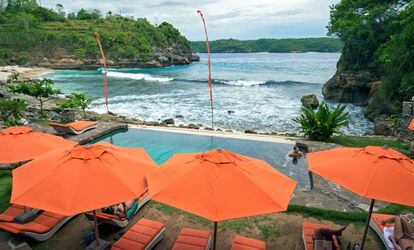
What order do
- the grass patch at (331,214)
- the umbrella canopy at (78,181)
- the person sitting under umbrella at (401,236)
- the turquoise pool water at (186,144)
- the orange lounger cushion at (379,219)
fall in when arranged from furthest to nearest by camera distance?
the turquoise pool water at (186,144)
the grass patch at (331,214)
the orange lounger cushion at (379,219)
the person sitting under umbrella at (401,236)
the umbrella canopy at (78,181)

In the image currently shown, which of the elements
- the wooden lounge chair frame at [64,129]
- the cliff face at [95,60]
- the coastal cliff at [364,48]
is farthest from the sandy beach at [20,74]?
the coastal cliff at [364,48]

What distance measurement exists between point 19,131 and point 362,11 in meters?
36.7

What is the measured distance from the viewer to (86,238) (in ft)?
19.9

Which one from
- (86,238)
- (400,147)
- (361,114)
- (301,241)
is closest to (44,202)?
(86,238)

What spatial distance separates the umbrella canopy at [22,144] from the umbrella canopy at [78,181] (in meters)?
1.65

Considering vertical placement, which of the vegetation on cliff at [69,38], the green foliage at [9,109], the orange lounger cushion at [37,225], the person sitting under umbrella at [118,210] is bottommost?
the orange lounger cushion at [37,225]

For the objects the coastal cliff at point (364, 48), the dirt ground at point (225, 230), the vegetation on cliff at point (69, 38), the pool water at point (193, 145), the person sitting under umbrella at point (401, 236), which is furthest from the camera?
the vegetation on cliff at point (69, 38)

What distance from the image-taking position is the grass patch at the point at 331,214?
732 cm

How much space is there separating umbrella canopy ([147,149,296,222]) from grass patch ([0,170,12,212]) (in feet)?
17.6

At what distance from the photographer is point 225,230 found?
6.95 m

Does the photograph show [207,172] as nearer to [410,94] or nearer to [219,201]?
[219,201]

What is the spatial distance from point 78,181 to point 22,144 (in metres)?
3.50

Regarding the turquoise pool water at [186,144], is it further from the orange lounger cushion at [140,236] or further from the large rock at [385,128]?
the large rock at [385,128]

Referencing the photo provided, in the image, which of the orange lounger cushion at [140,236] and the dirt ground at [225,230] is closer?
the orange lounger cushion at [140,236]
